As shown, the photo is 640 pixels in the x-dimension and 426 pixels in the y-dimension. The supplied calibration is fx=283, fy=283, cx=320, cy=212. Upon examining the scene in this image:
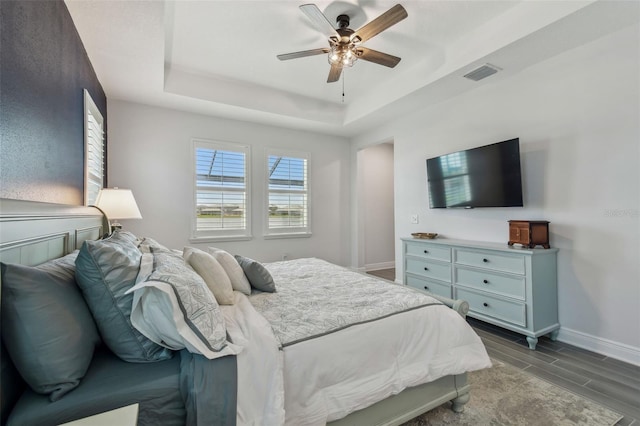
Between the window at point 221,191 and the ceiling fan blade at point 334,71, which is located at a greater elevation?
the ceiling fan blade at point 334,71

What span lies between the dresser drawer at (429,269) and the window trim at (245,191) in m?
2.46

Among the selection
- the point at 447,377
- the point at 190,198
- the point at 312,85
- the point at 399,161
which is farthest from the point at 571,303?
the point at 190,198

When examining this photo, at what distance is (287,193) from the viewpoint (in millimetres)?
4844

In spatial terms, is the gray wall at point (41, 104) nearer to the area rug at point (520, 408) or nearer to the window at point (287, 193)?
the area rug at point (520, 408)

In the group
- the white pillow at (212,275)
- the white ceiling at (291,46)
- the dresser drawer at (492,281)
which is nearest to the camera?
the white pillow at (212,275)

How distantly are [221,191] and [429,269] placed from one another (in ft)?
10.3

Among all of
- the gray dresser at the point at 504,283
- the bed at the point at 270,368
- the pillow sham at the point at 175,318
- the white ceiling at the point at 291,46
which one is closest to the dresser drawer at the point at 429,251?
the gray dresser at the point at 504,283

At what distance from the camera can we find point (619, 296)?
2.33 m

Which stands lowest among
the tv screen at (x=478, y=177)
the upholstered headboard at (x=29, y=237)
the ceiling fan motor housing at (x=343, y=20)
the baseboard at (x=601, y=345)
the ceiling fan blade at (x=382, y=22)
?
the baseboard at (x=601, y=345)

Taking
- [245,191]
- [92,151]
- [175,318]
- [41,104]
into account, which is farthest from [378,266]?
[41,104]

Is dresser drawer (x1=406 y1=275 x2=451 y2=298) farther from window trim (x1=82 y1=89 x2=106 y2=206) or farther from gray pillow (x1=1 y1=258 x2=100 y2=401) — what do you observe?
window trim (x1=82 y1=89 x2=106 y2=206)

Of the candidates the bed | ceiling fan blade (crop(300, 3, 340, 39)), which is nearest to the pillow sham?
the bed

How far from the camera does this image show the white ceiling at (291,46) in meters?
2.21

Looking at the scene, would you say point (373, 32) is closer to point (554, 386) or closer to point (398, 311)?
point (398, 311)
